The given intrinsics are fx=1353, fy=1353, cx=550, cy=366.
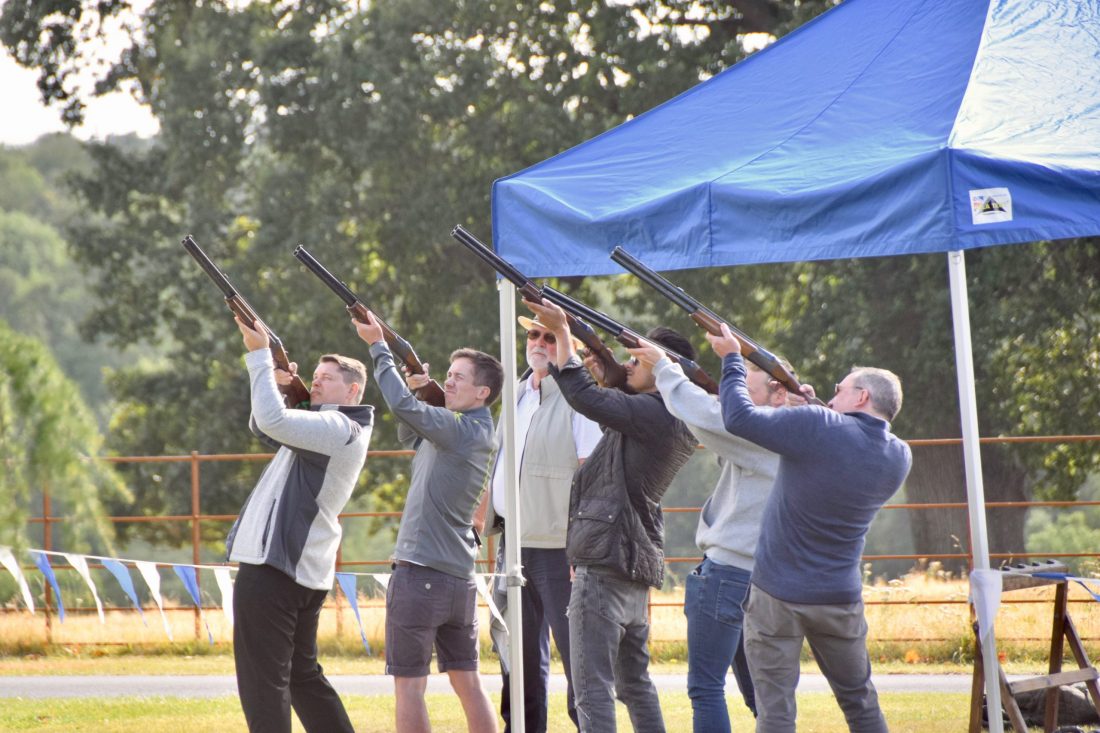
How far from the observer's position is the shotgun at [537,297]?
4.82m

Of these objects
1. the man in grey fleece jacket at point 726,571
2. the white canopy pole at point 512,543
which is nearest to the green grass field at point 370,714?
the white canopy pole at point 512,543

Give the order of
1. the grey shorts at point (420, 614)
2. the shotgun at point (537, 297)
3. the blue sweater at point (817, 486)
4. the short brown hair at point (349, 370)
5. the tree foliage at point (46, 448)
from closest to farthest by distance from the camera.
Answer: the tree foliage at point (46, 448)
the blue sweater at point (817, 486)
the shotgun at point (537, 297)
the grey shorts at point (420, 614)
the short brown hair at point (349, 370)

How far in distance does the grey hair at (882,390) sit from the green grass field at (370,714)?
2833 mm

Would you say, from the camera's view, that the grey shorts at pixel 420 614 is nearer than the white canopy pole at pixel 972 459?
No

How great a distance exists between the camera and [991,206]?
414 cm

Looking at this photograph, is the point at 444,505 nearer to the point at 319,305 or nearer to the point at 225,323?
the point at 319,305

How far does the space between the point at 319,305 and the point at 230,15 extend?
3841 mm

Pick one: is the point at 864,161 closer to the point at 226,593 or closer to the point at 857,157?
the point at 857,157

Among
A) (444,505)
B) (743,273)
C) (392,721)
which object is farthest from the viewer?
(743,273)

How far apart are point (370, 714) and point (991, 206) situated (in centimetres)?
446

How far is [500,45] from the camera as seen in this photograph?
1592cm

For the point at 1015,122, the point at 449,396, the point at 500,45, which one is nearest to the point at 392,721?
the point at 449,396

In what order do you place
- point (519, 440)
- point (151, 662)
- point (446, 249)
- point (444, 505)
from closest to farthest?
point (444, 505)
point (519, 440)
point (151, 662)
point (446, 249)

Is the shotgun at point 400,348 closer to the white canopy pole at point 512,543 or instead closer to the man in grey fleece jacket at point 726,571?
the white canopy pole at point 512,543
